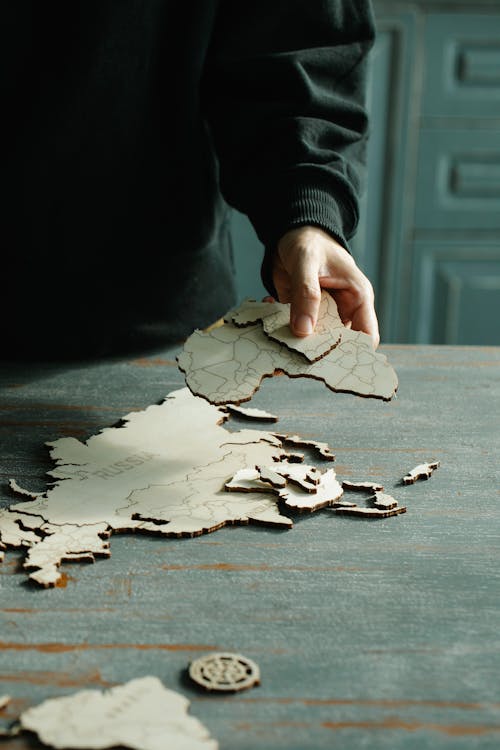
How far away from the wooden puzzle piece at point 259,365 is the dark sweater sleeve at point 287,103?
0.69 ft

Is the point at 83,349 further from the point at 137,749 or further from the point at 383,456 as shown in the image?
the point at 137,749

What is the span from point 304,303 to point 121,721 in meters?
0.53

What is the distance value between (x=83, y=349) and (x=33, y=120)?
31 cm

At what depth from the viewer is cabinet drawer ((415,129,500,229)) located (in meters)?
2.42

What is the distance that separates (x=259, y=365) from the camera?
0.94 metres

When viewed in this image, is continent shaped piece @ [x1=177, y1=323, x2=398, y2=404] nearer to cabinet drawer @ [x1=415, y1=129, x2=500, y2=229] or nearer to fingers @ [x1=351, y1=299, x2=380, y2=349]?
fingers @ [x1=351, y1=299, x2=380, y2=349]

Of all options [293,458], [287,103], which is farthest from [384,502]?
[287,103]

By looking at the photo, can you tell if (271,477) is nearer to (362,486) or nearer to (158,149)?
(362,486)

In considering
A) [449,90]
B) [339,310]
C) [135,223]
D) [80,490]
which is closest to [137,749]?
[80,490]

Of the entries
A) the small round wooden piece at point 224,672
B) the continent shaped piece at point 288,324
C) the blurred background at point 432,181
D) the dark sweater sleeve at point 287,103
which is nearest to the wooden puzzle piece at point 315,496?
the continent shaped piece at point 288,324

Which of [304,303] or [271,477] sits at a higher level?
[304,303]

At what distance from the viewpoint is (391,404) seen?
1138 mm

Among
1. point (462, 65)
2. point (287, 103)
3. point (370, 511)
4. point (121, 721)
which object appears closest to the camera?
point (121, 721)

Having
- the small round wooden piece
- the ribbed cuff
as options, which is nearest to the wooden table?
the small round wooden piece
